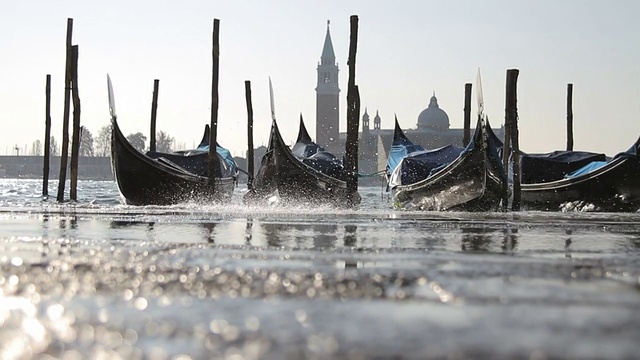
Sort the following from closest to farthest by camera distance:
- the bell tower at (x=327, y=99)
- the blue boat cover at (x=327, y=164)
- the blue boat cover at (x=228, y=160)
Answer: the blue boat cover at (x=327, y=164)
the blue boat cover at (x=228, y=160)
the bell tower at (x=327, y=99)

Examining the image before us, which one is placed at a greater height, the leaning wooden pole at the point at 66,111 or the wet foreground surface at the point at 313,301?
the leaning wooden pole at the point at 66,111

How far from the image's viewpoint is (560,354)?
1310 millimetres

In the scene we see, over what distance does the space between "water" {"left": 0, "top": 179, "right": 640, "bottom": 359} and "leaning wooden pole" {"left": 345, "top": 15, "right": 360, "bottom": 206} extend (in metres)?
8.82

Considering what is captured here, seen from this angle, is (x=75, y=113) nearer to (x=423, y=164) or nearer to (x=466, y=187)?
(x=423, y=164)

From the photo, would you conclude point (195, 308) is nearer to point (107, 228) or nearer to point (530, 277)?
point (530, 277)

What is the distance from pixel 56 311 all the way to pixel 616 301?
1253 millimetres

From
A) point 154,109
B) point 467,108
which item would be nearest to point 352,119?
point 467,108

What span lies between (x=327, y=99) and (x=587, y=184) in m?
80.2

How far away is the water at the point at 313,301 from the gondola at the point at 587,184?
9290 mm

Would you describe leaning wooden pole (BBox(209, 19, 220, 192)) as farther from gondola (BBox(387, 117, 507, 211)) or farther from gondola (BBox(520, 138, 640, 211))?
gondola (BBox(520, 138, 640, 211))

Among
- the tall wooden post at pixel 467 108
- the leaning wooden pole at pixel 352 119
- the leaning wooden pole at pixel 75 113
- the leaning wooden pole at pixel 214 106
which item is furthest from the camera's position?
the tall wooden post at pixel 467 108

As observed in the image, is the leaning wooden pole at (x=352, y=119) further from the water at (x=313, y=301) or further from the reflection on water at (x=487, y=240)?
the water at (x=313, y=301)

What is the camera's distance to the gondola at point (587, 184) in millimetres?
12500

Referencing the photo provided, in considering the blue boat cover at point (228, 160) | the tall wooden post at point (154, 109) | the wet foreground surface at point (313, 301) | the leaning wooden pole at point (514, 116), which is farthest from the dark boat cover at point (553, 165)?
the wet foreground surface at point (313, 301)
